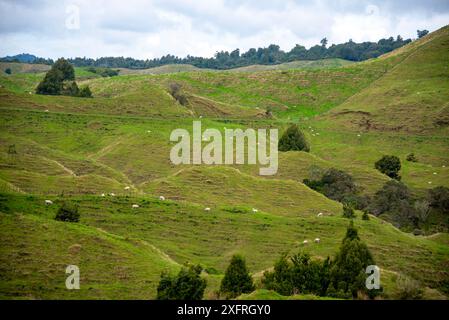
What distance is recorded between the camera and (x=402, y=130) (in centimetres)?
13100

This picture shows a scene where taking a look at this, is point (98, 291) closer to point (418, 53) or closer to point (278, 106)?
point (278, 106)

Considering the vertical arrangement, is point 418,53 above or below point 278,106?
above

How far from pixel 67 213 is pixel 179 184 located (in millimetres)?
20664

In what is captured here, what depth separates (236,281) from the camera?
40.1 meters

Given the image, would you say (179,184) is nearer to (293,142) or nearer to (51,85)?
(293,142)

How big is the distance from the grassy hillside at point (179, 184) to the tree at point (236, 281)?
4.21 ft

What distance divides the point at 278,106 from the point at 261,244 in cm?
10595

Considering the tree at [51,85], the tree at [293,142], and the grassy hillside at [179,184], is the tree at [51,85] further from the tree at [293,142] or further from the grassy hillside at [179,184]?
the tree at [293,142]

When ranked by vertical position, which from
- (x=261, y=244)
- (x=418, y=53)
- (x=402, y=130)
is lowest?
(x=261, y=244)

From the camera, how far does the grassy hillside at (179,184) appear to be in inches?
1722

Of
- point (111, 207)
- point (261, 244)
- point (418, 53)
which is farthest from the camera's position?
point (418, 53)

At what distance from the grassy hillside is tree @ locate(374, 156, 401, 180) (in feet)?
6.90
